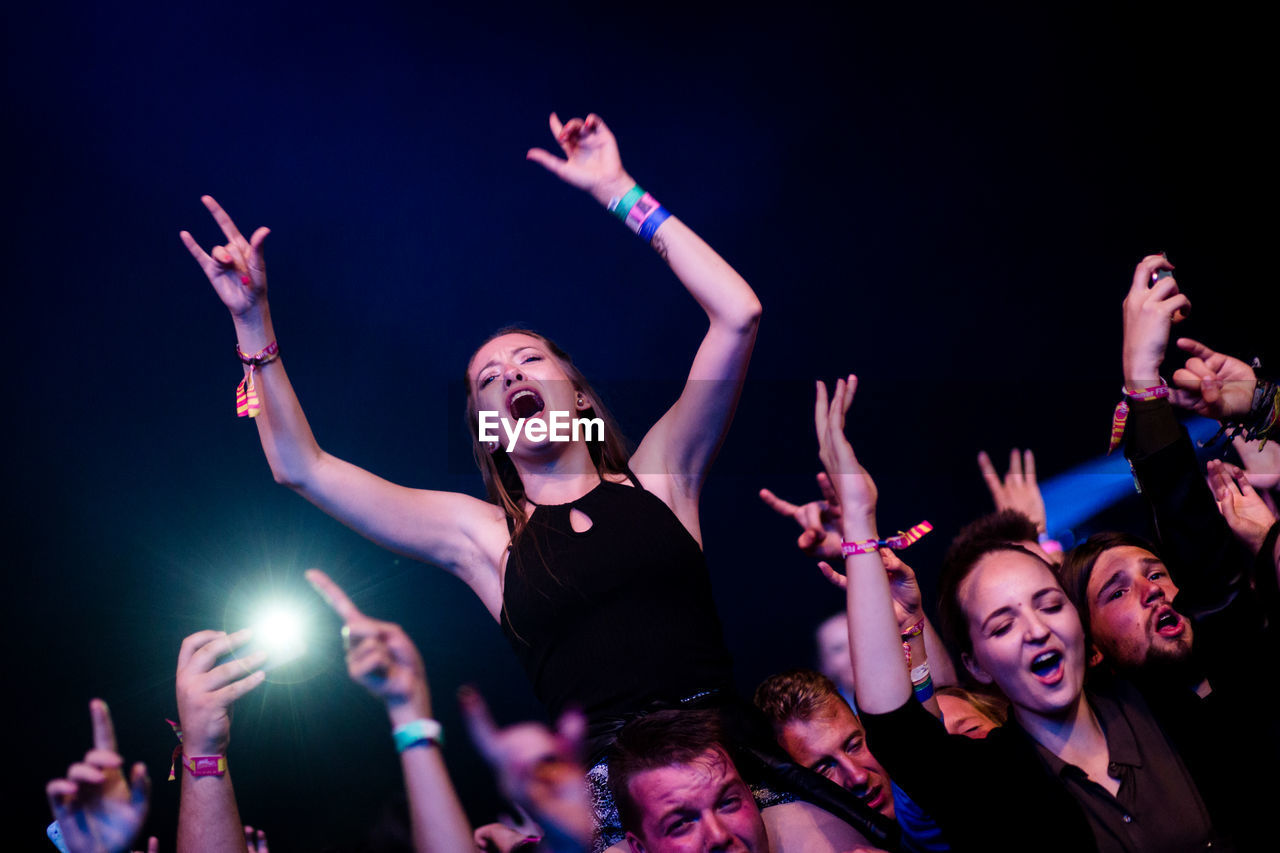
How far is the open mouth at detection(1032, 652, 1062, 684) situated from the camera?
1718 millimetres

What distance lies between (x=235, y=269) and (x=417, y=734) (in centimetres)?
131

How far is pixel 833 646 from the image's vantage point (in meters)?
3.98

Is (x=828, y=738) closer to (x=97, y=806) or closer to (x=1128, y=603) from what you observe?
(x=1128, y=603)

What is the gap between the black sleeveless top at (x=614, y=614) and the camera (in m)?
1.81

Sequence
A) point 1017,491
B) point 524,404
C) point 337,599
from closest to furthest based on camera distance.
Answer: point 337,599
point 524,404
point 1017,491

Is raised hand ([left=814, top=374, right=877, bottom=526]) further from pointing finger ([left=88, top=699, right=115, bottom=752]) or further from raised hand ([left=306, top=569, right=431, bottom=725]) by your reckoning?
pointing finger ([left=88, top=699, right=115, bottom=752])

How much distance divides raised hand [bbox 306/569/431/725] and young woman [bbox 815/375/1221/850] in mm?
740

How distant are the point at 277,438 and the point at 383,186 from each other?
1.63 metres

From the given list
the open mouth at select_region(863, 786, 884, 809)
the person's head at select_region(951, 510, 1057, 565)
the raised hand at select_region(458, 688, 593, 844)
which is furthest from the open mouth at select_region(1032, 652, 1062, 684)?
the raised hand at select_region(458, 688, 593, 844)

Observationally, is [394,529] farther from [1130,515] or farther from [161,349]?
[1130,515]

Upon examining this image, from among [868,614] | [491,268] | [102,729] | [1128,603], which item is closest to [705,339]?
[868,614]

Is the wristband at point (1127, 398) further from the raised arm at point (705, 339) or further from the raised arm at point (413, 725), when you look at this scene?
the raised arm at point (413, 725)

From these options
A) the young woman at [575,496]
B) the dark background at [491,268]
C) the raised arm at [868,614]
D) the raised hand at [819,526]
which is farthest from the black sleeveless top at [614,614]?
the dark background at [491,268]

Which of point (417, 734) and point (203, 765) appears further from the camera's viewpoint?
point (203, 765)
